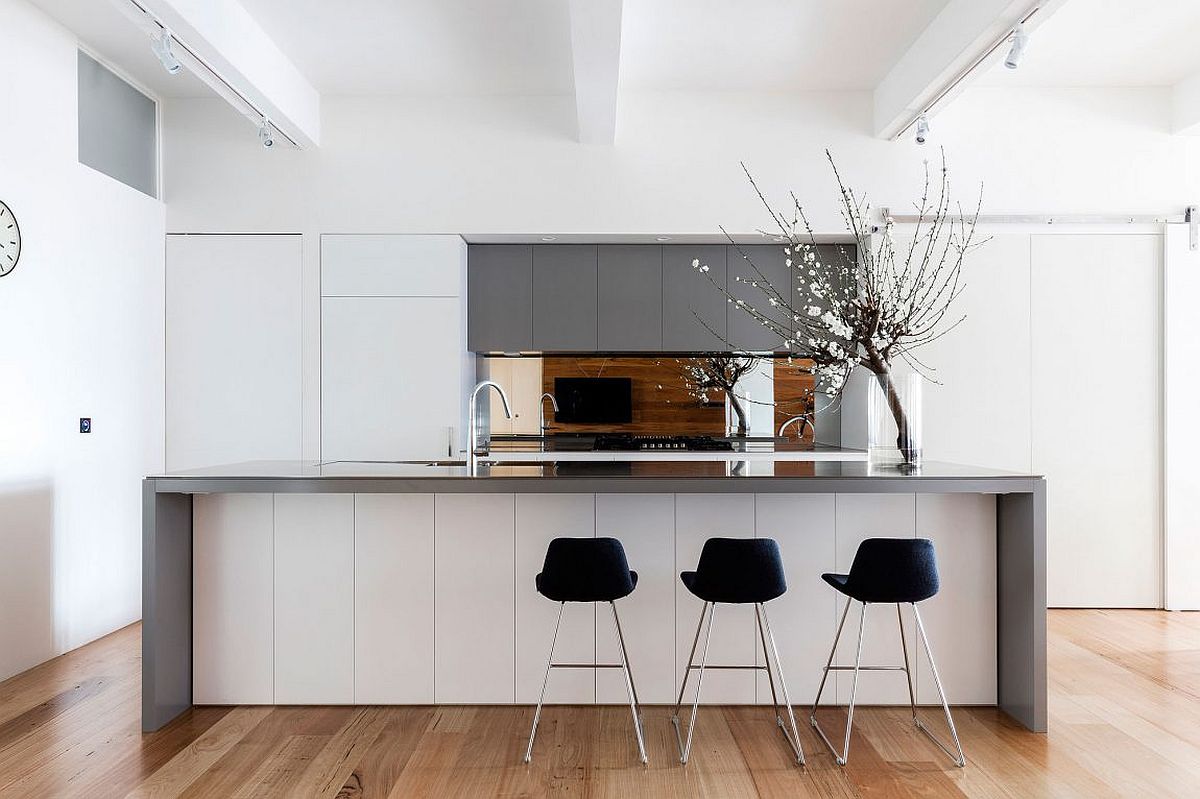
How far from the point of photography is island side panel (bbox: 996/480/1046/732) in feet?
9.91

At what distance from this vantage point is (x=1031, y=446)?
5.01 meters

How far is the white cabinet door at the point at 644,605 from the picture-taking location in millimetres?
3277

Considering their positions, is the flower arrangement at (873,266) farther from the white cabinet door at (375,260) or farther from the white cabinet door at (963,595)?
the white cabinet door at (375,260)

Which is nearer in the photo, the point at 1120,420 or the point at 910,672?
the point at 910,672

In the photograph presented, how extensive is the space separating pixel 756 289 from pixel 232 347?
10.9ft

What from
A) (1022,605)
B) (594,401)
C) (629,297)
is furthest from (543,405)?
(1022,605)

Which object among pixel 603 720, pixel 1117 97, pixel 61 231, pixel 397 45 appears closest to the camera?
pixel 603 720

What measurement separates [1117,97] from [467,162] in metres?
4.02

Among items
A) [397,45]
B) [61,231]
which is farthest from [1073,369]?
[61,231]

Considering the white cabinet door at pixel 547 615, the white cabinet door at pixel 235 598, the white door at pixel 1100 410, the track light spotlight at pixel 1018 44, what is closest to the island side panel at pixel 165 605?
the white cabinet door at pixel 235 598

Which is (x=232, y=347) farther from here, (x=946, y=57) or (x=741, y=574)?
(x=946, y=57)

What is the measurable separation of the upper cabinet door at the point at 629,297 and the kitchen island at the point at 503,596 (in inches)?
82.1

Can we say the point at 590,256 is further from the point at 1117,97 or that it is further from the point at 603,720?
the point at 1117,97

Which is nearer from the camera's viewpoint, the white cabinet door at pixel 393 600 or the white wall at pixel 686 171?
the white cabinet door at pixel 393 600
